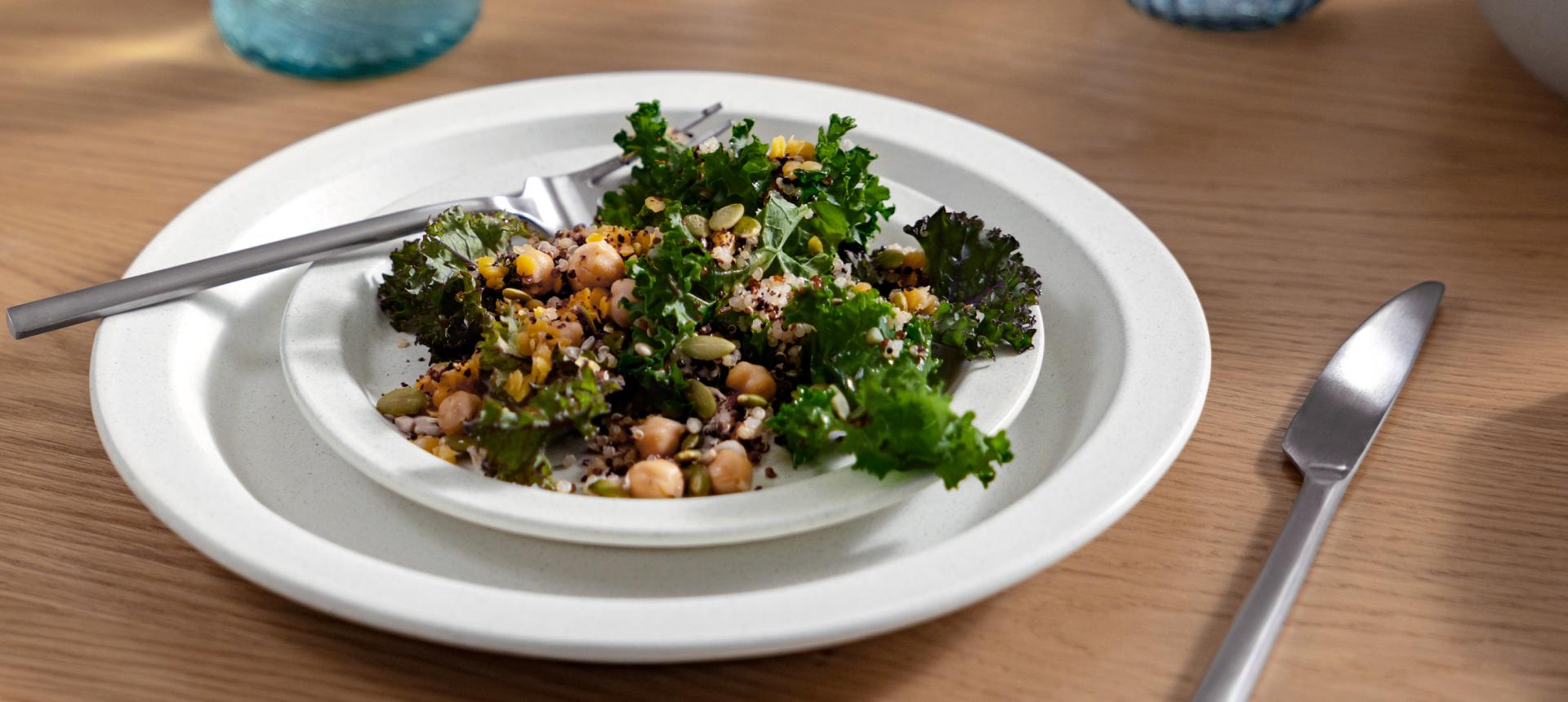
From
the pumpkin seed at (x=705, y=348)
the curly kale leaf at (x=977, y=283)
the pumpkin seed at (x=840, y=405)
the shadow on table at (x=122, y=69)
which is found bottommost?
the shadow on table at (x=122, y=69)

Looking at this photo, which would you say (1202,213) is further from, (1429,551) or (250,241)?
(250,241)

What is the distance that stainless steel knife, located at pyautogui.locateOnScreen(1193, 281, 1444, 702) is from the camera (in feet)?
3.61

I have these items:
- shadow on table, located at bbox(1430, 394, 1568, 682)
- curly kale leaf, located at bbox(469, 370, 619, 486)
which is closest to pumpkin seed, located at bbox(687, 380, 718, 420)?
curly kale leaf, located at bbox(469, 370, 619, 486)

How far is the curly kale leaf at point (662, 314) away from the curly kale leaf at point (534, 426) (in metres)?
0.08

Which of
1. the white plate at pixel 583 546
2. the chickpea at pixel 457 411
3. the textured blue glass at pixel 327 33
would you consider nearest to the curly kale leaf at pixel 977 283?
the white plate at pixel 583 546

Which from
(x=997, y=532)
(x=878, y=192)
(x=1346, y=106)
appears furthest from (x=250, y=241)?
(x=1346, y=106)

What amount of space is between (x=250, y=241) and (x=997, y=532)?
1.15 m

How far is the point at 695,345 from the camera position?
4.47 feet

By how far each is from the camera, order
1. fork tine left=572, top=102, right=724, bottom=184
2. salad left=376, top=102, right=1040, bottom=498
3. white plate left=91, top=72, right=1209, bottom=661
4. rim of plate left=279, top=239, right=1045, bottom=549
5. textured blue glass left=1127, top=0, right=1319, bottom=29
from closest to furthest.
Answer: white plate left=91, top=72, right=1209, bottom=661 → rim of plate left=279, top=239, right=1045, bottom=549 → salad left=376, top=102, right=1040, bottom=498 → fork tine left=572, top=102, right=724, bottom=184 → textured blue glass left=1127, top=0, right=1319, bottom=29

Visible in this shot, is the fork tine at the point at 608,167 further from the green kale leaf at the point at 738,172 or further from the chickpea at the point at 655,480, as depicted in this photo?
the chickpea at the point at 655,480

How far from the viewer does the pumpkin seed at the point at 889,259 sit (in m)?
1.58

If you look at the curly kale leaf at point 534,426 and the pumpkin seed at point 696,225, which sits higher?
the pumpkin seed at point 696,225

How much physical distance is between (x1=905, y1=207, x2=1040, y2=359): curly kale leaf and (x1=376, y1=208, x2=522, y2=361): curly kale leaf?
577 millimetres

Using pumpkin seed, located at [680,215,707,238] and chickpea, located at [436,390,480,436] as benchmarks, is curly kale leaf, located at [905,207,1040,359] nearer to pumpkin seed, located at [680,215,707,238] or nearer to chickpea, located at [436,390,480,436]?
pumpkin seed, located at [680,215,707,238]
